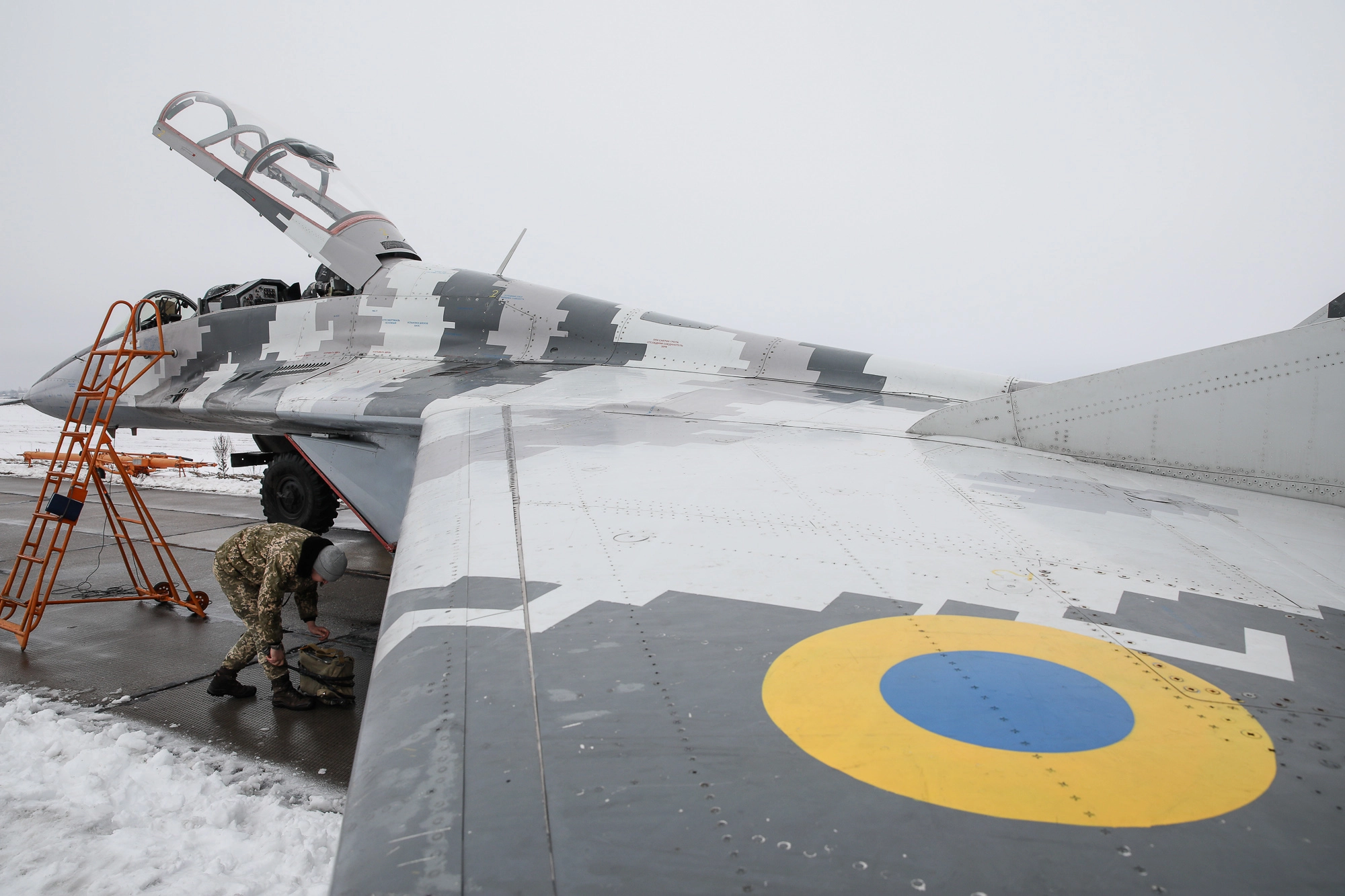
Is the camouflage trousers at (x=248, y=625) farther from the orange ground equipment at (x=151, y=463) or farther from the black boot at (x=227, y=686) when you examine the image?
the orange ground equipment at (x=151, y=463)

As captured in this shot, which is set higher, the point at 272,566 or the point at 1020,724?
the point at 1020,724

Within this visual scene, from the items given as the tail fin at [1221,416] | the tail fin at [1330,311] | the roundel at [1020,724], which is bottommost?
the roundel at [1020,724]

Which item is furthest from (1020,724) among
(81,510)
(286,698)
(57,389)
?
(57,389)

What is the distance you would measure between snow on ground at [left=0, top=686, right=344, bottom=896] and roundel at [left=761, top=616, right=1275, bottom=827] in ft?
7.96

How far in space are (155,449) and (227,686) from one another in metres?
34.6

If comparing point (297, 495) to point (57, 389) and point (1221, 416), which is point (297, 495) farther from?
point (1221, 416)

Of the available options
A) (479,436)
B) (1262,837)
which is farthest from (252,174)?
(1262,837)

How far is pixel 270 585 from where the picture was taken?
15.1 ft

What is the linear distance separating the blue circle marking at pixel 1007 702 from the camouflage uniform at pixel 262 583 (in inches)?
163

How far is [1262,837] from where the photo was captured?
1.33 meters

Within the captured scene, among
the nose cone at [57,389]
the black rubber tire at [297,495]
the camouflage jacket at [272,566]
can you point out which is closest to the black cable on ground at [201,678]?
the camouflage jacket at [272,566]

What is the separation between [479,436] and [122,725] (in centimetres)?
272

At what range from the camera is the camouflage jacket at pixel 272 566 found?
463 cm

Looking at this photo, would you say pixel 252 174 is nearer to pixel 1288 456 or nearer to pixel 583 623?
pixel 583 623
